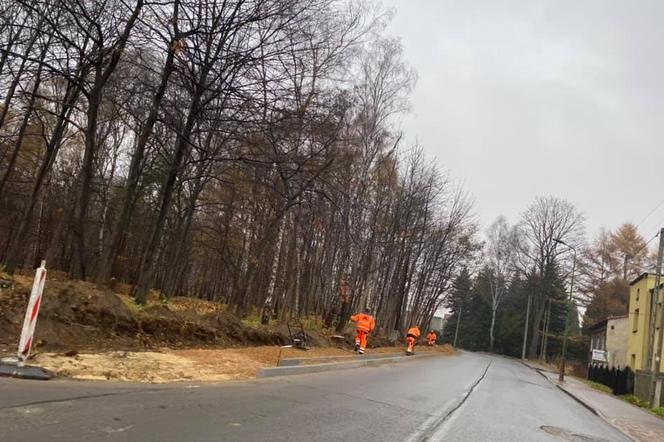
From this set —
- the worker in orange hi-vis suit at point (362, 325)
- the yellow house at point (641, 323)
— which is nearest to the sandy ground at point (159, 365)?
the worker in orange hi-vis suit at point (362, 325)

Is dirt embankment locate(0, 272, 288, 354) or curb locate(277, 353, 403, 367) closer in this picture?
dirt embankment locate(0, 272, 288, 354)

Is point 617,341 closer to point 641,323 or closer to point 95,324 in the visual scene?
point 641,323

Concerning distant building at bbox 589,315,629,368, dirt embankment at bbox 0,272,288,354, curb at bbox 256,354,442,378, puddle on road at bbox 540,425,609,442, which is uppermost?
distant building at bbox 589,315,629,368

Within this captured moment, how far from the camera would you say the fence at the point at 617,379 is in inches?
1320

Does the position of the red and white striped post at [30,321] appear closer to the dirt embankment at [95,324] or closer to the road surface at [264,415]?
the road surface at [264,415]

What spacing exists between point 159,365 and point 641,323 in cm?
3521

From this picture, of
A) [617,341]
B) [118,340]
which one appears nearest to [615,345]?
[617,341]

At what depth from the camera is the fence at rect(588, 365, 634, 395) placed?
3353cm

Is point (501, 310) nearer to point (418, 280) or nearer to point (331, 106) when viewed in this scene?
point (418, 280)

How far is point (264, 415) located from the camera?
7.47 meters

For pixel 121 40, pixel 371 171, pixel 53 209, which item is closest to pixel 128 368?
pixel 121 40

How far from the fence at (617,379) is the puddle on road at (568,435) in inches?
1058

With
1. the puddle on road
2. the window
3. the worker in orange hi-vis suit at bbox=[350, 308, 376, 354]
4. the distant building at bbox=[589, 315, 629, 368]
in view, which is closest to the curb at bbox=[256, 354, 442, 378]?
the worker in orange hi-vis suit at bbox=[350, 308, 376, 354]

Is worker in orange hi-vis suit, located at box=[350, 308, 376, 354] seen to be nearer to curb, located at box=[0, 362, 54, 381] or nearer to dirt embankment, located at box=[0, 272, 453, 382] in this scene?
dirt embankment, located at box=[0, 272, 453, 382]
